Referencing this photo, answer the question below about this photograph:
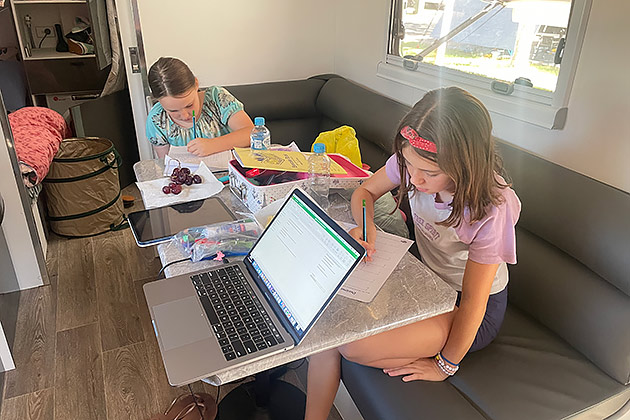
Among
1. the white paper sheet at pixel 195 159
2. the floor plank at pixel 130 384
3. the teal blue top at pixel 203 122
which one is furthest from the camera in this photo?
the teal blue top at pixel 203 122

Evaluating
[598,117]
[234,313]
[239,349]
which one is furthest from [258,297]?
[598,117]

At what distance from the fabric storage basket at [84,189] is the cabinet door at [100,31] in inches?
22.9

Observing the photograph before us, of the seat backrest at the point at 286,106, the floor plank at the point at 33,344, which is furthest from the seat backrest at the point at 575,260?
the floor plank at the point at 33,344

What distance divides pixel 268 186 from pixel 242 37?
6.88ft

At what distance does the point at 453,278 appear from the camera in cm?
151

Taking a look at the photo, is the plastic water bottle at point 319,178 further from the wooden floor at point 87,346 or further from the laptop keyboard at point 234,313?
the wooden floor at point 87,346

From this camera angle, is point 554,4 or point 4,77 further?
point 4,77

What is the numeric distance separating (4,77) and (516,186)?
3765 millimetres

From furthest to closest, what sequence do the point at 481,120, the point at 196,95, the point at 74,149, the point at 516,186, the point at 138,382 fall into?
1. the point at 74,149
2. the point at 196,95
3. the point at 138,382
4. the point at 516,186
5. the point at 481,120

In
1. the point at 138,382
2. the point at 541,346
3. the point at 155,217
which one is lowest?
the point at 138,382

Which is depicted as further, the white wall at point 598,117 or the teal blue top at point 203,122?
the teal blue top at point 203,122

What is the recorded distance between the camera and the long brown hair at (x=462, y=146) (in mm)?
1223

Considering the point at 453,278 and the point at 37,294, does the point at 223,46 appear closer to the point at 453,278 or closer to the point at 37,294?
the point at 37,294

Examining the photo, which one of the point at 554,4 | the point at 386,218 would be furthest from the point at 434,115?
the point at 554,4
